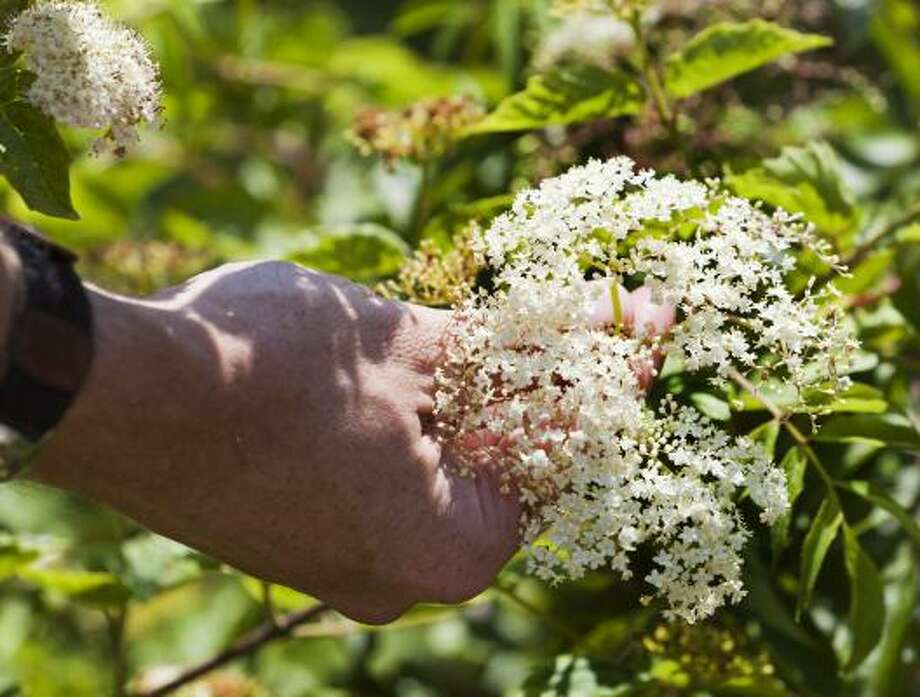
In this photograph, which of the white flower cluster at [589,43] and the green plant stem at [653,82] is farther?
the white flower cluster at [589,43]

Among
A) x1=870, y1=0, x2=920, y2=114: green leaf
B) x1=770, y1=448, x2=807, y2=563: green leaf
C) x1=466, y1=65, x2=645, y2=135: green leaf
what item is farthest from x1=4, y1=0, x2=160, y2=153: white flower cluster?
x1=870, y1=0, x2=920, y2=114: green leaf

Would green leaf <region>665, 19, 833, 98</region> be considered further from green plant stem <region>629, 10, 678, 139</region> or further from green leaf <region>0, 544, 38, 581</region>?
green leaf <region>0, 544, 38, 581</region>

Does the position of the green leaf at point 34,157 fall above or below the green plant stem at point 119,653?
above

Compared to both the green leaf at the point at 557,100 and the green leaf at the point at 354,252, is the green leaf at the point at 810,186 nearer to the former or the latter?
the green leaf at the point at 557,100

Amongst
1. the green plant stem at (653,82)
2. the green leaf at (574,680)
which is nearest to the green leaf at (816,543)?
the green leaf at (574,680)

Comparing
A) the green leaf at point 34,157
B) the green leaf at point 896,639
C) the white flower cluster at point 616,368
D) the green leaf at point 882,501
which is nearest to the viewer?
the white flower cluster at point 616,368

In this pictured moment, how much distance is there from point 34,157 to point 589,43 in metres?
1.03

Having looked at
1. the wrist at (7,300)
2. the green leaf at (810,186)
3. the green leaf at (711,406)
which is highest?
the wrist at (7,300)

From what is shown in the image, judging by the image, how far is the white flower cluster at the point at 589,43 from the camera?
7.56 ft

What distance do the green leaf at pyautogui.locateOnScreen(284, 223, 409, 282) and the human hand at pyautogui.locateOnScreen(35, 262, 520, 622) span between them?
466 mm

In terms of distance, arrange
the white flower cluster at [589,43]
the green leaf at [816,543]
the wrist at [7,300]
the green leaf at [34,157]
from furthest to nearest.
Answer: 1. the white flower cluster at [589,43]
2. the green leaf at [816,543]
3. the green leaf at [34,157]
4. the wrist at [7,300]

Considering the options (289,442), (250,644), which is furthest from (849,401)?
(250,644)

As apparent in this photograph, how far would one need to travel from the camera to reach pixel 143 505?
1.39m

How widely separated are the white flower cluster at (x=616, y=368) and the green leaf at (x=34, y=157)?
1.45 feet
